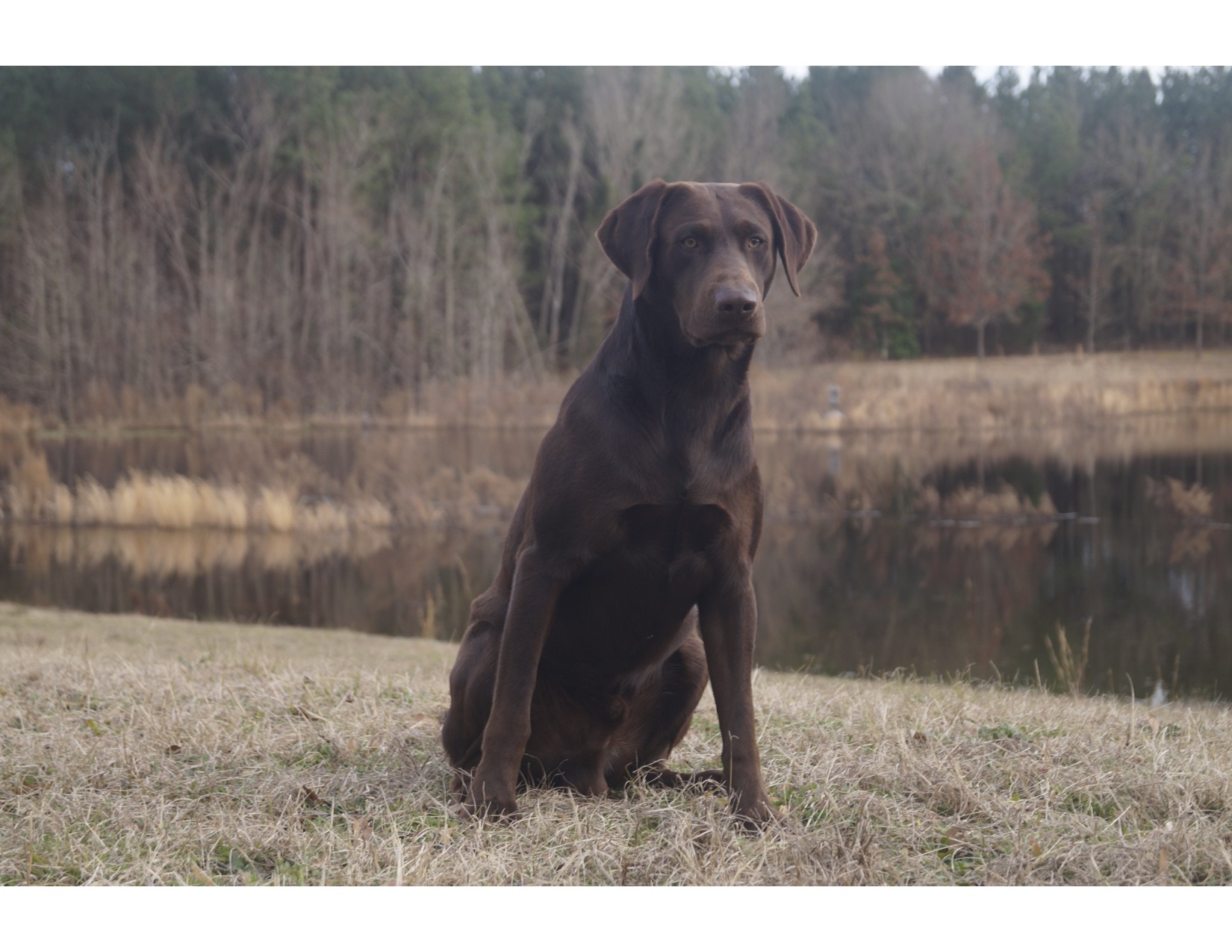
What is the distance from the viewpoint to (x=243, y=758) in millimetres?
4062

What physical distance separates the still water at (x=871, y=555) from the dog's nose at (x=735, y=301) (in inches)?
210

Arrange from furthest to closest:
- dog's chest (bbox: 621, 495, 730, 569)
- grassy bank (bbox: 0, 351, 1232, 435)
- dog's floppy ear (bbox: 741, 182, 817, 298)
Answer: grassy bank (bbox: 0, 351, 1232, 435) → dog's floppy ear (bbox: 741, 182, 817, 298) → dog's chest (bbox: 621, 495, 730, 569)

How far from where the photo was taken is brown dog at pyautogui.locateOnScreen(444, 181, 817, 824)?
3.15m

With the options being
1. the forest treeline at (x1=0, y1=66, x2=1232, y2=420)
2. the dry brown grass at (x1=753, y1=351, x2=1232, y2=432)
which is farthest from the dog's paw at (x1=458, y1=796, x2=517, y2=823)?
the forest treeline at (x1=0, y1=66, x2=1232, y2=420)

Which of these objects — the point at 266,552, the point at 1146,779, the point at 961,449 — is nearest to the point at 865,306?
the point at 961,449

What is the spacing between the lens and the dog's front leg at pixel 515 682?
3.22 m

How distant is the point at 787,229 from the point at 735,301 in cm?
59

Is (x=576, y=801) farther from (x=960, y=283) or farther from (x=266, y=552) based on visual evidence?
(x=960, y=283)

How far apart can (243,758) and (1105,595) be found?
10.6m

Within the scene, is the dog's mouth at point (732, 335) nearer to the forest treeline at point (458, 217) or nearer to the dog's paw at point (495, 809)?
the dog's paw at point (495, 809)

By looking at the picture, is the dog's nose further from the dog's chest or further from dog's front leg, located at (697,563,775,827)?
dog's front leg, located at (697,563,775,827)

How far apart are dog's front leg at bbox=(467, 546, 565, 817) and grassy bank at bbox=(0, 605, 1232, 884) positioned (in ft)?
0.41

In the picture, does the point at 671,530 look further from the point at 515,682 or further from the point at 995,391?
the point at 995,391

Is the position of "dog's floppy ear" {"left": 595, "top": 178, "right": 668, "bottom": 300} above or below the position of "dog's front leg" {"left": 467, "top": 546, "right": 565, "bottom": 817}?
above
